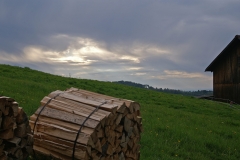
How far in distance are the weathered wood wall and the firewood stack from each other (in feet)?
97.5

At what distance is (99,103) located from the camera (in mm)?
6719

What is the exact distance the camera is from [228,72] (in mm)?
35875

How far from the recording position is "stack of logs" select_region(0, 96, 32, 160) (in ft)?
17.1

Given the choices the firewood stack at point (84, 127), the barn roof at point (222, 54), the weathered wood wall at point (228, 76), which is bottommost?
the firewood stack at point (84, 127)

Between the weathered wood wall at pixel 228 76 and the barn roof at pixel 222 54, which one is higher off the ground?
the barn roof at pixel 222 54

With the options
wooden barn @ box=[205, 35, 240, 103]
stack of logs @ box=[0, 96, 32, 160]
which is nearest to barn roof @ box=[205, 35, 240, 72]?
Result: wooden barn @ box=[205, 35, 240, 103]

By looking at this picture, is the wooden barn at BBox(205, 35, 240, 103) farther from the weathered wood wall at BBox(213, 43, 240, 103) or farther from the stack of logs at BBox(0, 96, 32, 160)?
the stack of logs at BBox(0, 96, 32, 160)

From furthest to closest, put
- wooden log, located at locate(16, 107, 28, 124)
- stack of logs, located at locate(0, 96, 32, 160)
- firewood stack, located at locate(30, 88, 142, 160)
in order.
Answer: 1. firewood stack, located at locate(30, 88, 142, 160)
2. wooden log, located at locate(16, 107, 28, 124)
3. stack of logs, located at locate(0, 96, 32, 160)

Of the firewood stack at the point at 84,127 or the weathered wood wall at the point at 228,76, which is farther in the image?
the weathered wood wall at the point at 228,76

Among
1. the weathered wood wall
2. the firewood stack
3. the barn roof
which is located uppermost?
the barn roof

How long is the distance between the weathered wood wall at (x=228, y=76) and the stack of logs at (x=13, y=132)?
31.6m

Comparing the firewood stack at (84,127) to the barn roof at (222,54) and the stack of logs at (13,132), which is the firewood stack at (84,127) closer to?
the stack of logs at (13,132)

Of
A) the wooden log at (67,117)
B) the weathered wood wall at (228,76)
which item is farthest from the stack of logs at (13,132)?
the weathered wood wall at (228,76)

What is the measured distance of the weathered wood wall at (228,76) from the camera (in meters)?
34.4
